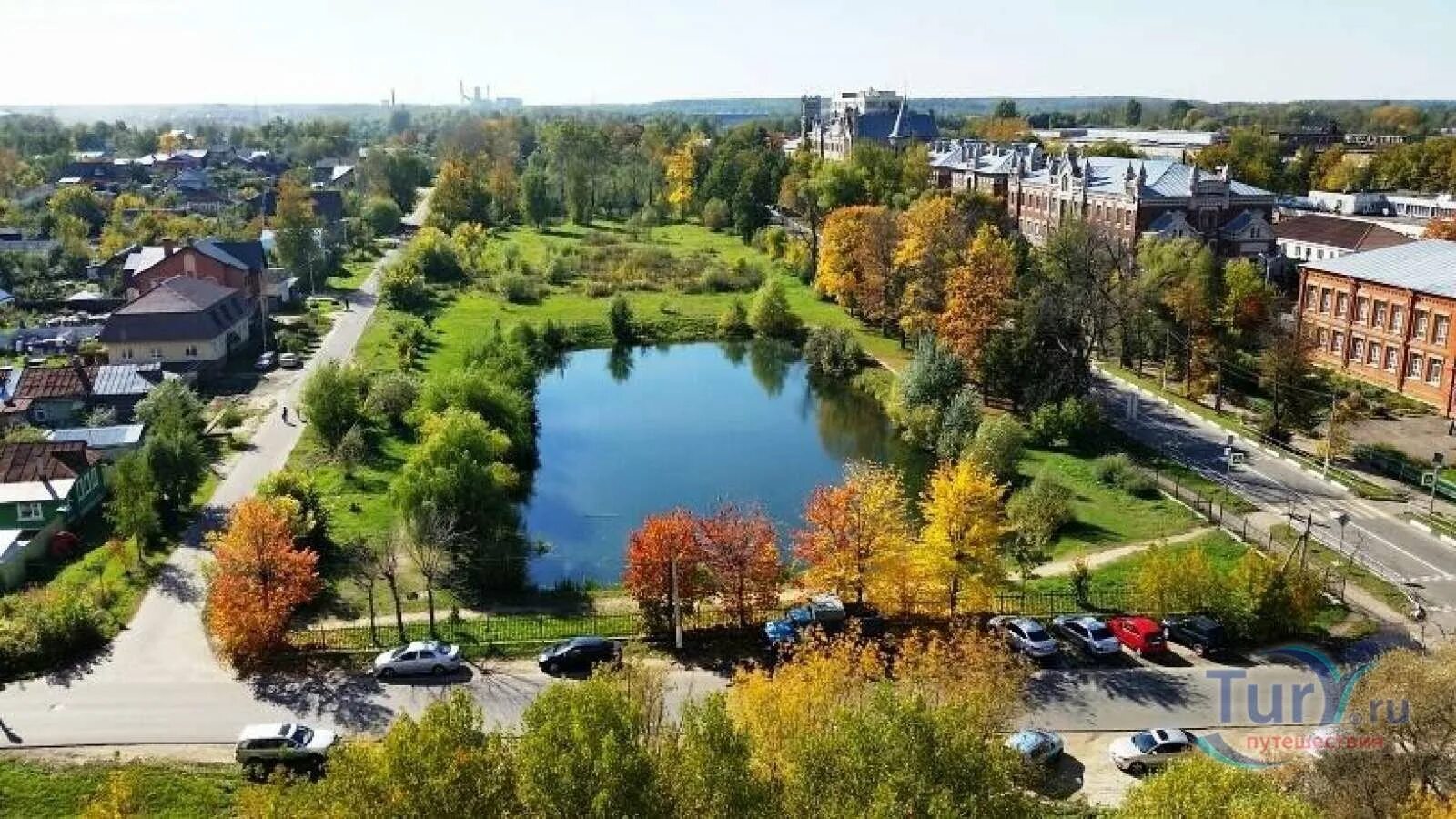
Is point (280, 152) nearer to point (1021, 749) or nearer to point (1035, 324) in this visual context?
point (1035, 324)

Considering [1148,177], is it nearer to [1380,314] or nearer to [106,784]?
[1380,314]

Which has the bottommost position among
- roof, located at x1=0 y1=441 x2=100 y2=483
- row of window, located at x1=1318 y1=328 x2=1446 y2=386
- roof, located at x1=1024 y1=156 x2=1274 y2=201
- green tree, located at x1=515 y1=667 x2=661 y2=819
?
roof, located at x1=0 y1=441 x2=100 y2=483

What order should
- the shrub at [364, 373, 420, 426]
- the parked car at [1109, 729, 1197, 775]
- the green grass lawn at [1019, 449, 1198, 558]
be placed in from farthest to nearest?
the shrub at [364, 373, 420, 426]
the green grass lawn at [1019, 449, 1198, 558]
the parked car at [1109, 729, 1197, 775]

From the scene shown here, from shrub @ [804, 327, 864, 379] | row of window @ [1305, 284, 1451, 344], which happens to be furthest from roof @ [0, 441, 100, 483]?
row of window @ [1305, 284, 1451, 344]

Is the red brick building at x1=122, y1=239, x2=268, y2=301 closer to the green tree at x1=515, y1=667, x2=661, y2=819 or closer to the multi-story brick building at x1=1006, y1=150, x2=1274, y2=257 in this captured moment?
the multi-story brick building at x1=1006, y1=150, x2=1274, y2=257

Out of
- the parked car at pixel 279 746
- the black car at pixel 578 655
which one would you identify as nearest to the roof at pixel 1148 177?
the black car at pixel 578 655

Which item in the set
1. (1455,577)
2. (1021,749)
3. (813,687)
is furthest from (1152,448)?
(813,687)

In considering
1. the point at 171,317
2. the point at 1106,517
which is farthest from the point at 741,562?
the point at 171,317
